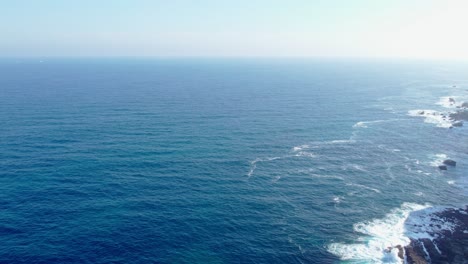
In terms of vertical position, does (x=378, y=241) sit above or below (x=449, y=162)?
below

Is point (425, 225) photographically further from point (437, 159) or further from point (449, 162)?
point (437, 159)

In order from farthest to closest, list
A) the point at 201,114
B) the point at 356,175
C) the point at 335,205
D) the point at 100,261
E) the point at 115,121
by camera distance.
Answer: the point at 201,114, the point at 115,121, the point at 356,175, the point at 335,205, the point at 100,261

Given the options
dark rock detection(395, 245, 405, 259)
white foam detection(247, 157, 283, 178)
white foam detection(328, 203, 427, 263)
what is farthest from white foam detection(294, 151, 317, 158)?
dark rock detection(395, 245, 405, 259)

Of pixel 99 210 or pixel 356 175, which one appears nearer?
pixel 99 210

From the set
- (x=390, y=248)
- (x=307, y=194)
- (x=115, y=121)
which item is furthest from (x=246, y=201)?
(x=115, y=121)

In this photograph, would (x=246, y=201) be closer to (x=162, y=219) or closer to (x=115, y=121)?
(x=162, y=219)

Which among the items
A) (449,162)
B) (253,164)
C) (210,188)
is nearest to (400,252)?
(210,188)

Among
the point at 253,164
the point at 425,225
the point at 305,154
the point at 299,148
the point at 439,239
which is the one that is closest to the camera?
the point at 439,239
